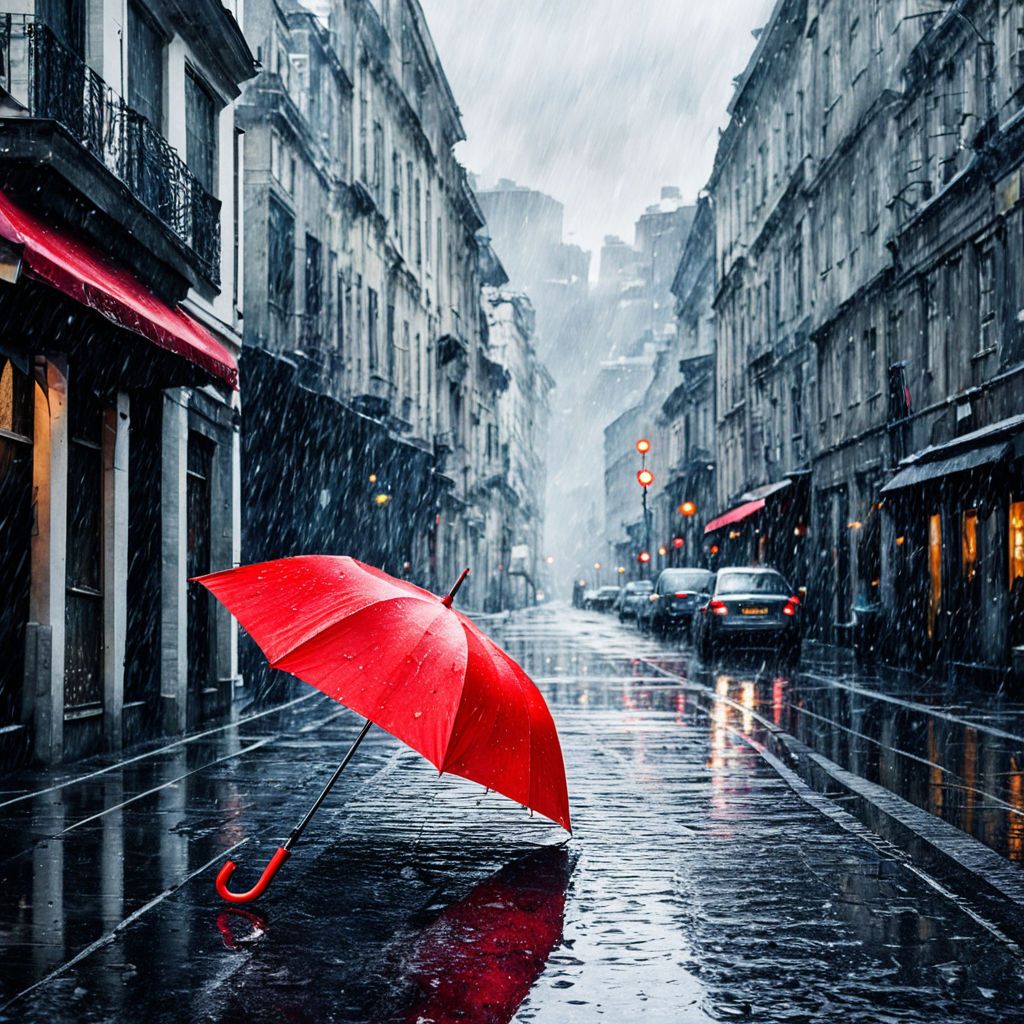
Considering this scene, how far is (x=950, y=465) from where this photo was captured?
22.8 metres

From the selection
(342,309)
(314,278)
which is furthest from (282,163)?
(342,309)

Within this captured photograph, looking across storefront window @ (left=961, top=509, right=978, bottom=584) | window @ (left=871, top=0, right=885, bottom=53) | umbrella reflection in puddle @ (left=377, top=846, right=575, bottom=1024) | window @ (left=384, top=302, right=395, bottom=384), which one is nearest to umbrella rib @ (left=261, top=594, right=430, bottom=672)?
umbrella reflection in puddle @ (left=377, top=846, right=575, bottom=1024)

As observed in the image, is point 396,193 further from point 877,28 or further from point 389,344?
point 877,28

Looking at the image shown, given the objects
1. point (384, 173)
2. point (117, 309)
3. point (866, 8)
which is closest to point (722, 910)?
point (117, 309)

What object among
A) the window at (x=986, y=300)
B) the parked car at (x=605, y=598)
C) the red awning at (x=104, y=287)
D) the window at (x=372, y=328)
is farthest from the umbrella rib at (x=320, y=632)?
the parked car at (x=605, y=598)

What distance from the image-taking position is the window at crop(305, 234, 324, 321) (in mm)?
30203

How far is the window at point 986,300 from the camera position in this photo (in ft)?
78.2

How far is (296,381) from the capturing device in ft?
90.4

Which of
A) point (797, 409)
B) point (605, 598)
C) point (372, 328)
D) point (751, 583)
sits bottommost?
point (605, 598)

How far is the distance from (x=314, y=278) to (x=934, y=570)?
13.0 m

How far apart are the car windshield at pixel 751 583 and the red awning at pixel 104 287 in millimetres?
15776

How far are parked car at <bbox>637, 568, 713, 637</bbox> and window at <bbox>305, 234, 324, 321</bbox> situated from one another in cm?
1394

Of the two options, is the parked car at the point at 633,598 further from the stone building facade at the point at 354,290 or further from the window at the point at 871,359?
the window at the point at 871,359

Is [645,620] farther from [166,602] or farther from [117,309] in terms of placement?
[117,309]
